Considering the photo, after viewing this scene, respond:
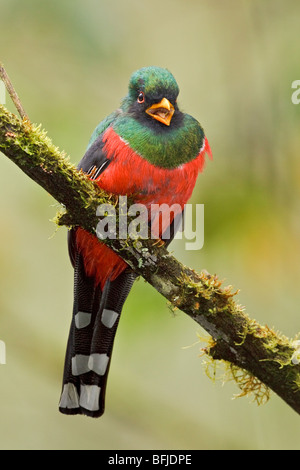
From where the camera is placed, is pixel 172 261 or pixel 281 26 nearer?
pixel 172 261

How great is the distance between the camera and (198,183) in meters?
4.23

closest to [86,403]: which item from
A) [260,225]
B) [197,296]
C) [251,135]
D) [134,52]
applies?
[197,296]

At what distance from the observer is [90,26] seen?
13.6 ft

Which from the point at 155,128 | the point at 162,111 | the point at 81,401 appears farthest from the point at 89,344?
the point at 162,111

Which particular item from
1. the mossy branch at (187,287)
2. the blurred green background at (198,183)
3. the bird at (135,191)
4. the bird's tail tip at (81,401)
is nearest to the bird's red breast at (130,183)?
the bird at (135,191)

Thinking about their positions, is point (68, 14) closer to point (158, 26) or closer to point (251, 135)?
point (251, 135)

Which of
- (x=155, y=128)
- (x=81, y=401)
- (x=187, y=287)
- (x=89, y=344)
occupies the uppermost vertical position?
(x=155, y=128)

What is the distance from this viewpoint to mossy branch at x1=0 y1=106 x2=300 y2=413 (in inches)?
118

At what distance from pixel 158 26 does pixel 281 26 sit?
1769mm
